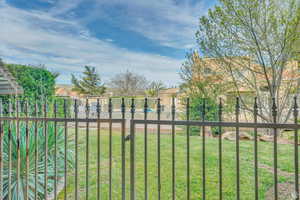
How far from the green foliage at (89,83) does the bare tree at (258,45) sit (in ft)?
84.1

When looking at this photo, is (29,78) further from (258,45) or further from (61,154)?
(258,45)

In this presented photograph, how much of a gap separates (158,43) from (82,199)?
870cm

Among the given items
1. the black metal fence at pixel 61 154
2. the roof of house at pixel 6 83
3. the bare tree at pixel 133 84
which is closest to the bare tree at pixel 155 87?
the bare tree at pixel 133 84

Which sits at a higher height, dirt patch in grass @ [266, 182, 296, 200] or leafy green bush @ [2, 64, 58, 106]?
leafy green bush @ [2, 64, 58, 106]

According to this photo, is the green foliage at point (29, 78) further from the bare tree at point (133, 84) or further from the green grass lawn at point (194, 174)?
the bare tree at point (133, 84)

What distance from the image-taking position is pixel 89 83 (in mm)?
29984

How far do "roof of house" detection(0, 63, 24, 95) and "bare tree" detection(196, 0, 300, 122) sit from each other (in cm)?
607

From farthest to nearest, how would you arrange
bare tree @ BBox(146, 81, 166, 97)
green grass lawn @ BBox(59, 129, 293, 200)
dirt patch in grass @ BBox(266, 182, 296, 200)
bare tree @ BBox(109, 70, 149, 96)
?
bare tree @ BBox(109, 70, 149, 96) → bare tree @ BBox(146, 81, 166, 97) → green grass lawn @ BBox(59, 129, 293, 200) → dirt patch in grass @ BBox(266, 182, 296, 200)

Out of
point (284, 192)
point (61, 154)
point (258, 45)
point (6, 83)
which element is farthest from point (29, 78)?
point (258, 45)

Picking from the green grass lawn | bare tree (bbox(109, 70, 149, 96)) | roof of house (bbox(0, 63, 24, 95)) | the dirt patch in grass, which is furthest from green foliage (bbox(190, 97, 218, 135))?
bare tree (bbox(109, 70, 149, 96))

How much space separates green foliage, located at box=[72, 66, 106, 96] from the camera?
2969cm

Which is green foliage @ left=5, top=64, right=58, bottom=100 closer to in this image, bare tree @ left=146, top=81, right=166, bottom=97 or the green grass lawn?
the green grass lawn

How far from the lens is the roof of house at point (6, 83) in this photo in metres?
5.20

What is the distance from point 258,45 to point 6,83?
765 cm
